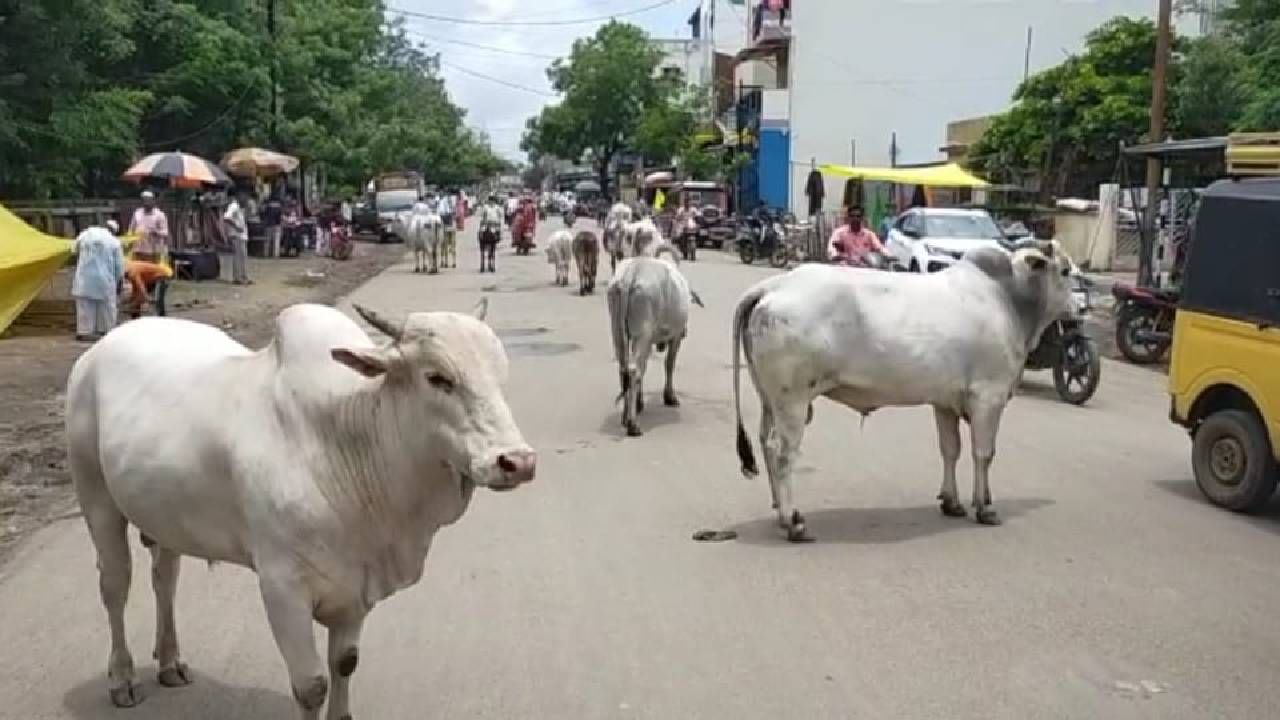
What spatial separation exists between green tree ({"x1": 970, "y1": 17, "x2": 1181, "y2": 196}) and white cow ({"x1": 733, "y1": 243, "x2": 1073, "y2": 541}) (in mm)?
25150

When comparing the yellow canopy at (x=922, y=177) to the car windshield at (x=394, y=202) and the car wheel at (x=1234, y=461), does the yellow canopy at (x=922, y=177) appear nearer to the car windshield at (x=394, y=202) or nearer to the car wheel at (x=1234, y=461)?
the car windshield at (x=394, y=202)

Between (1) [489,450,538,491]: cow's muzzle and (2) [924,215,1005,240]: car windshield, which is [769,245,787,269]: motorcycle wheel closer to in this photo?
(2) [924,215,1005,240]: car windshield

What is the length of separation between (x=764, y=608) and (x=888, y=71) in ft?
151

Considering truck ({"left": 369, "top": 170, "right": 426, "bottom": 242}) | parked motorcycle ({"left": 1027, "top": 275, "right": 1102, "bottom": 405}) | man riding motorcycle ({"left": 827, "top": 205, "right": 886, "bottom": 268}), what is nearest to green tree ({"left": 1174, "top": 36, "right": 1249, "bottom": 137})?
man riding motorcycle ({"left": 827, "top": 205, "right": 886, "bottom": 268})

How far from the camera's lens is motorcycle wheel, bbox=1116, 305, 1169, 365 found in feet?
52.0

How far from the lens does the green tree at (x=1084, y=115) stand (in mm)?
32000

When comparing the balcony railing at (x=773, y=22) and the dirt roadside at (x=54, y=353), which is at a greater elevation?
the balcony railing at (x=773, y=22)

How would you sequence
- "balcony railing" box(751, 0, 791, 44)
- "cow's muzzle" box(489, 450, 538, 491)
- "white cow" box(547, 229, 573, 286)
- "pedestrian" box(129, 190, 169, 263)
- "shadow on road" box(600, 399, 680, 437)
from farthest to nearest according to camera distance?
"balcony railing" box(751, 0, 791, 44) < "white cow" box(547, 229, 573, 286) < "pedestrian" box(129, 190, 169, 263) < "shadow on road" box(600, 399, 680, 437) < "cow's muzzle" box(489, 450, 538, 491)

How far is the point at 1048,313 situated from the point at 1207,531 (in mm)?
1698

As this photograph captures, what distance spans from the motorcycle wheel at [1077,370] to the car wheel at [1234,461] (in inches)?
154

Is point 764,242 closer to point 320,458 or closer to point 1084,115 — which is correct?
point 1084,115

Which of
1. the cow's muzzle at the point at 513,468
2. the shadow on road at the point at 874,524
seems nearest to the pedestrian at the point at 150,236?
the shadow on road at the point at 874,524

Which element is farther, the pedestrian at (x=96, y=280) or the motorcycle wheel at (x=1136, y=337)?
the pedestrian at (x=96, y=280)

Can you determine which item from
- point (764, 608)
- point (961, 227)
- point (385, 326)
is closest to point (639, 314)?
point (764, 608)
